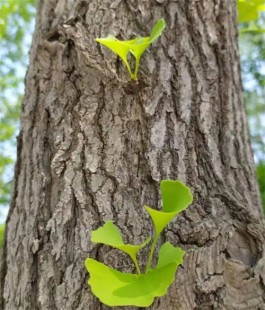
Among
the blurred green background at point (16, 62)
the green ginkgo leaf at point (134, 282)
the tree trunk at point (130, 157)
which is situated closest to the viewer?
→ the green ginkgo leaf at point (134, 282)

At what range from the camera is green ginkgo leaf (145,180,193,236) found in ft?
1.90

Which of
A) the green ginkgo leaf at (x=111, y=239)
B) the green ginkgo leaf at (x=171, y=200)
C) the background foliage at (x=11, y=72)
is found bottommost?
the green ginkgo leaf at (x=111, y=239)

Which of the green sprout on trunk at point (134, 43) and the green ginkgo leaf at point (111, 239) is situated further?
the green sprout on trunk at point (134, 43)

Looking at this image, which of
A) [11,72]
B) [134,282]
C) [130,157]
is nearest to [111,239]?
[134,282]

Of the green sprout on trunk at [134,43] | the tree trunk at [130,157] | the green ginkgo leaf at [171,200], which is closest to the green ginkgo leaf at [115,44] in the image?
the green sprout on trunk at [134,43]

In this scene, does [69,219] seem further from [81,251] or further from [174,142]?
[174,142]

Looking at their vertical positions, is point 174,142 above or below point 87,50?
below

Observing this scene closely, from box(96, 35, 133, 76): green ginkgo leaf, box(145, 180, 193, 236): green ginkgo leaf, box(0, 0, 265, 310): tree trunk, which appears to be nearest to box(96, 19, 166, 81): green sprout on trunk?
box(96, 35, 133, 76): green ginkgo leaf

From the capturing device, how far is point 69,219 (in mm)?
723

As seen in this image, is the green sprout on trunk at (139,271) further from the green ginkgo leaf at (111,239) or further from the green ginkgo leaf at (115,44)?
the green ginkgo leaf at (115,44)

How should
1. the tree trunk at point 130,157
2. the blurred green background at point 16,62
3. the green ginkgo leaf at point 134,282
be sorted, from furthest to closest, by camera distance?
the blurred green background at point 16,62 → the tree trunk at point 130,157 → the green ginkgo leaf at point 134,282

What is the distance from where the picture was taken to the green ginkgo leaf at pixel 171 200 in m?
0.58

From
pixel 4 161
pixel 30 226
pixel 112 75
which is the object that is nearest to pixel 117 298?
pixel 30 226

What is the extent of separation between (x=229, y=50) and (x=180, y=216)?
18.4 inches
